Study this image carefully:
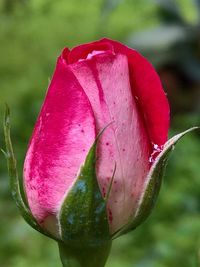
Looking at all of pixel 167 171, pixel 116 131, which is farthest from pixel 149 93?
pixel 167 171

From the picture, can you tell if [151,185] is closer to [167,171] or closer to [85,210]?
[85,210]

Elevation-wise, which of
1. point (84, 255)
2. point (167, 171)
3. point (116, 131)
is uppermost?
point (116, 131)

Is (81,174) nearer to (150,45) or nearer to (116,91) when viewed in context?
(116,91)

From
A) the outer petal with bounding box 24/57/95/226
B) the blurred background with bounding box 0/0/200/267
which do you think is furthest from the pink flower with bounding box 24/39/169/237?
the blurred background with bounding box 0/0/200/267

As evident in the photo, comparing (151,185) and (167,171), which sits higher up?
(151,185)

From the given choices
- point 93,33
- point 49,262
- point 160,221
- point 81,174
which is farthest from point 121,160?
point 93,33

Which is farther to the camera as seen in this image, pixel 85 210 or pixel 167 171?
pixel 167 171

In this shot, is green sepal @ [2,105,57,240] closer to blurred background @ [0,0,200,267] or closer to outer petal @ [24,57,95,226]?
outer petal @ [24,57,95,226]

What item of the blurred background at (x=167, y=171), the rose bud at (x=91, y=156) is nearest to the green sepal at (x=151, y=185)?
the rose bud at (x=91, y=156)

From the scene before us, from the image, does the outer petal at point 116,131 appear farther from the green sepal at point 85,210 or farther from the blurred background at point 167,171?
the blurred background at point 167,171
